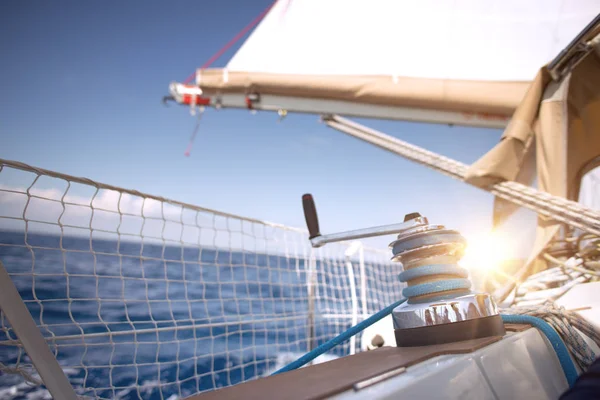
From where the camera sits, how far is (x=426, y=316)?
0.61 metres

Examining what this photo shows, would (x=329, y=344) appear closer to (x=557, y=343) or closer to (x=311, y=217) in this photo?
(x=311, y=217)

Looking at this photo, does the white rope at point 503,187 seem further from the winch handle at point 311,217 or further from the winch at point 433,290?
the winch handle at point 311,217

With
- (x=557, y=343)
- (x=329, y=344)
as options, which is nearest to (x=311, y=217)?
(x=329, y=344)

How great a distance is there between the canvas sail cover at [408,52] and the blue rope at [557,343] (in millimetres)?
2119

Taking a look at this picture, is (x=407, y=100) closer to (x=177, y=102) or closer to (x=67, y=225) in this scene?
(x=177, y=102)

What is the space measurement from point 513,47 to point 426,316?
284 cm

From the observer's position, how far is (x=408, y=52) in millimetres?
2816

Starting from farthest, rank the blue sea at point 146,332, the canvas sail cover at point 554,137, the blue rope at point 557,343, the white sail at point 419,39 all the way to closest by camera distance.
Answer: the white sail at point 419,39
the canvas sail cover at point 554,137
the blue sea at point 146,332
the blue rope at point 557,343

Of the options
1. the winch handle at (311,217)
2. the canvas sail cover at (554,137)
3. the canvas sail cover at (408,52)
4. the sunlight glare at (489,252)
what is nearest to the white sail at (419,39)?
the canvas sail cover at (408,52)

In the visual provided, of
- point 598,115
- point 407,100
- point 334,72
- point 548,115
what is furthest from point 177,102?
point 598,115

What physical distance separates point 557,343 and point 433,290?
0.61ft

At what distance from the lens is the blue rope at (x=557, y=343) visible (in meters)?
0.53

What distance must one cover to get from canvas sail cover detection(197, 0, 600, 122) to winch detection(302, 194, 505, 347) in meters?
2.09

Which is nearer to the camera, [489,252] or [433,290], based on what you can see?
[433,290]
